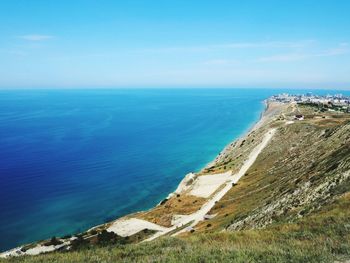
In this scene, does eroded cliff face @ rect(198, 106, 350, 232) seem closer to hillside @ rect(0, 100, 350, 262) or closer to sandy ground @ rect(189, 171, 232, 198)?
hillside @ rect(0, 100, 350, 262)

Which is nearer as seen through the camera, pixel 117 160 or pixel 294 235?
pixel 294 235

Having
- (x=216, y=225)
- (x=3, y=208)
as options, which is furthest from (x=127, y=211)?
(x=216, y=225)

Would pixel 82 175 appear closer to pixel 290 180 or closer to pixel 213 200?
pixel 213 200

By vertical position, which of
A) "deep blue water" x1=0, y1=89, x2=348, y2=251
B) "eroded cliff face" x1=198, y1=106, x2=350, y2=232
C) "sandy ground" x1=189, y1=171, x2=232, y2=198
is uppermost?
"eroded cliff face" x1=198, y1=106, x2=350, y2=232

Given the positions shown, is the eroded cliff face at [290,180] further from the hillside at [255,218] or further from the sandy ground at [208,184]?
the sandy ground at [208,184]

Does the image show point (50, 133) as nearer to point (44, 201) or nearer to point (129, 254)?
point (44, 201)

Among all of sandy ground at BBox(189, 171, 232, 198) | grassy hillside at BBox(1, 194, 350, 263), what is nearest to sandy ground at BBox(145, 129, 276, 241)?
sandy ground at BBox(189, 171, 232, 198)
